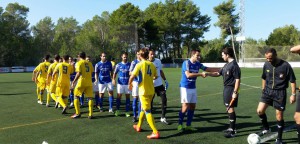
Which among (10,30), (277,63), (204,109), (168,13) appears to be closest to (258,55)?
(168,13)

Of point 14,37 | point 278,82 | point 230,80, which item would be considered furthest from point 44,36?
point 278,82

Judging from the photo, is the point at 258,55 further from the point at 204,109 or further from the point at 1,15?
the point at 1,15

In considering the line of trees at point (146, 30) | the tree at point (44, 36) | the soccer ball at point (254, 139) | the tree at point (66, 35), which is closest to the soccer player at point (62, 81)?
the soccer ball at point (254, 139)

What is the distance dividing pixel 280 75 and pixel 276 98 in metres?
0.51

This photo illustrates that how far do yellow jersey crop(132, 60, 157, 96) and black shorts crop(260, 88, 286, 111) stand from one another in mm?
2643

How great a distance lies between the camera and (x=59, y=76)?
1013 centimetres

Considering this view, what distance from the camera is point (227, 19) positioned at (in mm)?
66062

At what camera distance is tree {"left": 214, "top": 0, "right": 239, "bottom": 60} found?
66438mm

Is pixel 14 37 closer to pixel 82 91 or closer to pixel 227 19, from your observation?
pixel 227 19

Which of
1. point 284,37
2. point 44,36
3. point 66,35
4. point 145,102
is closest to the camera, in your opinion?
point 145,102

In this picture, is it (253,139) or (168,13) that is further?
(168,13)

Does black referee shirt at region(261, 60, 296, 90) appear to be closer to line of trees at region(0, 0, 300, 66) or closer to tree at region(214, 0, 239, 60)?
line of trees at region(0, 0, 300, 66)

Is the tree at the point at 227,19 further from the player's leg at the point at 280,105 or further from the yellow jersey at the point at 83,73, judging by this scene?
the player's leg at the point at 280,105

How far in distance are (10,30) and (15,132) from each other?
213 ft
